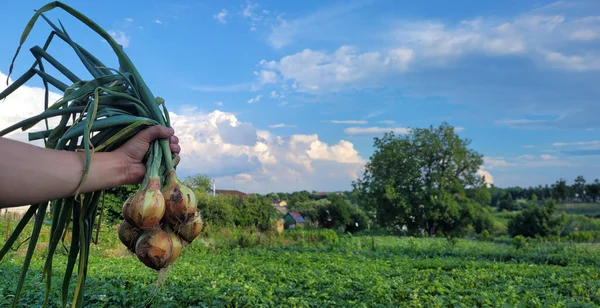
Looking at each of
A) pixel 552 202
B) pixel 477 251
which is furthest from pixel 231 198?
pixel 552 202

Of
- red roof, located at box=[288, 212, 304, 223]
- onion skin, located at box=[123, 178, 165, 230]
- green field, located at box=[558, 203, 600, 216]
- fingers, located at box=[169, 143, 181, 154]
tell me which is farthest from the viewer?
green field, located at box=[558, 203, 600, 216]

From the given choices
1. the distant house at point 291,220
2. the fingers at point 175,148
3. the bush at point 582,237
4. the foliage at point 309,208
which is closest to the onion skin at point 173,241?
the fingers at point 175,148

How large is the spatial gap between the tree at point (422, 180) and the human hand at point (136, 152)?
1301 inches

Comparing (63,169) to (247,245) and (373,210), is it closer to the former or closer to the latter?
(247,245)

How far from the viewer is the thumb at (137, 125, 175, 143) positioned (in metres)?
1.77

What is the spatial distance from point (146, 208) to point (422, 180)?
35517 millimetres

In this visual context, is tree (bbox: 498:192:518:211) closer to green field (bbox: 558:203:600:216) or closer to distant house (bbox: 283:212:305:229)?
green field (bbox: 558:203:600:216)

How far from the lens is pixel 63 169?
1.50m

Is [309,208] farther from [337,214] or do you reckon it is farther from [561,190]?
[561,190]

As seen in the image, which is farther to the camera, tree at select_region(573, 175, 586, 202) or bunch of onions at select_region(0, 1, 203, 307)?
tree at select_region(573, 175, 586, 202)

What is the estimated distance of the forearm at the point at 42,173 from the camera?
1.35m

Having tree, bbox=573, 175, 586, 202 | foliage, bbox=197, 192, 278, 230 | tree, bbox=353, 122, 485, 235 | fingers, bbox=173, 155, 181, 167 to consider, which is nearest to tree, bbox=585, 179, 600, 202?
tree, bbox=573, 175, 586, 202

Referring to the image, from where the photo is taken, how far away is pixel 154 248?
1.61 meters

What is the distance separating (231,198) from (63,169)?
2901 centimetres
